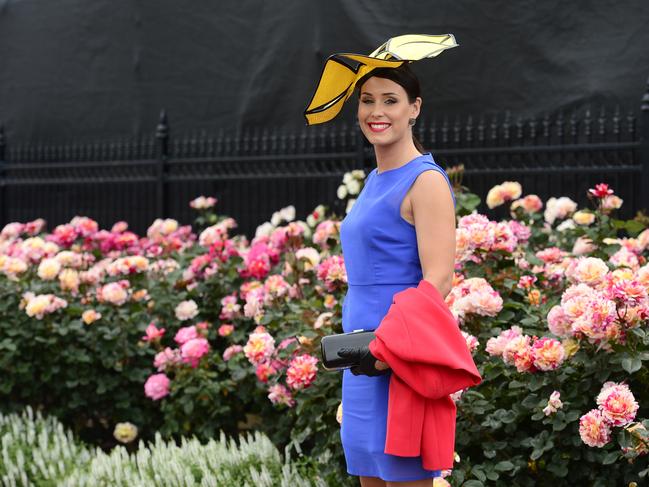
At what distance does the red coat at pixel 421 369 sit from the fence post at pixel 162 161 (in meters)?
5.95

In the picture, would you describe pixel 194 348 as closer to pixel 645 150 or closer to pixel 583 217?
pixel 583 217

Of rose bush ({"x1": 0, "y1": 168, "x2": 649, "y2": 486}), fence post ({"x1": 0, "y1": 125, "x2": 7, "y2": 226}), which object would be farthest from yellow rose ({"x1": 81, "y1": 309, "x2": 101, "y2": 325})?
fence post ({"x1": 0, "y1": 125, "x2": 7, "y2": 226})

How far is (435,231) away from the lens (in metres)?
2.48

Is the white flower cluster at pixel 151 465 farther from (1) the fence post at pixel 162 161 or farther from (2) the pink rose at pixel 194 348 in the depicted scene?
(1) the fence post at pixel 162 161

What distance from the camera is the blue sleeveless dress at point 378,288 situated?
2529 mm

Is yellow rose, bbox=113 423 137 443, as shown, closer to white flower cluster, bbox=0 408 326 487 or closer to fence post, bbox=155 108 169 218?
white flower cluster, bbox=0 408 326 487

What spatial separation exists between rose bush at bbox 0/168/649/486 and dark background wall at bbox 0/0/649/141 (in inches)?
50.4

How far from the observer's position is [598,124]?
22.2 feet

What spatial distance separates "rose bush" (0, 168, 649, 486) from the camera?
338 centimetres

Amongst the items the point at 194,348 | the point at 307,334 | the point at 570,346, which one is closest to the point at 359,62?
the point at 570,346

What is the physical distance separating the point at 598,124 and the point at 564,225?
1.88 m

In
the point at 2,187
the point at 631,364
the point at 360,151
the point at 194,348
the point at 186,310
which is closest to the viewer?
the point at 631,364

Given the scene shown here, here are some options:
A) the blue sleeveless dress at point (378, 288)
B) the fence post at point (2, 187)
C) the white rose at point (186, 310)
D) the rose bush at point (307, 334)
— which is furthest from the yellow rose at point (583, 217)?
the fence post at point (2, 187)

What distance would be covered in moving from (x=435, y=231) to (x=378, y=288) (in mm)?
222
